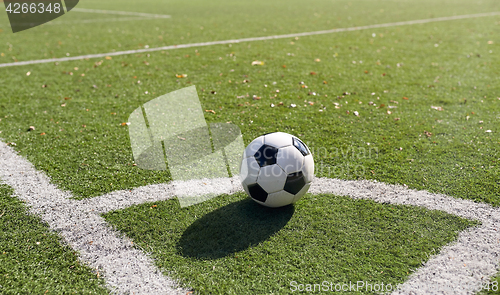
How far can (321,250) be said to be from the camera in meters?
3.02

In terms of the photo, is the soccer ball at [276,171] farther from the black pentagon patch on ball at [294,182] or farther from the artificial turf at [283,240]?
the artificial turf at [283,240]

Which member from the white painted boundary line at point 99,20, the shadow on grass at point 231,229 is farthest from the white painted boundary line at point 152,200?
the white painted boundary line at point 99,20

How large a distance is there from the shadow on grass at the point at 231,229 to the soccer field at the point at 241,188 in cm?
2

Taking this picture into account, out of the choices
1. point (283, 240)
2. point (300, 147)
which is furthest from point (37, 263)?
point (300, 147)

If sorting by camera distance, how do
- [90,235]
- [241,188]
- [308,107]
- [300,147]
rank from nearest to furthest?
[90,235] → [300,147] → [241,188] → [308,107]

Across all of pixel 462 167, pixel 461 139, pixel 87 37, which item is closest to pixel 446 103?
pixel 461 139

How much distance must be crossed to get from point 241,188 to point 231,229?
28.9 inches

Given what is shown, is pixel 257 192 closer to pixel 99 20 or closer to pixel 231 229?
pixel 231 229

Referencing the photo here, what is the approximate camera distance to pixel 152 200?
368cm

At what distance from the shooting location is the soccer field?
2.84 meters

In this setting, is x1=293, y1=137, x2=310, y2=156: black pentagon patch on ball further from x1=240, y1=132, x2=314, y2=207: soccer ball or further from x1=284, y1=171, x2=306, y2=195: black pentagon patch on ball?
x1=284, y1=171, x2=306, y2=195: black pentagon patch on ball

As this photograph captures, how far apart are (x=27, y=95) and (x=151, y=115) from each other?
241 centimetres

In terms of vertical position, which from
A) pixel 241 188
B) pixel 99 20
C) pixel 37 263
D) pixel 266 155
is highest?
pixel 266 155

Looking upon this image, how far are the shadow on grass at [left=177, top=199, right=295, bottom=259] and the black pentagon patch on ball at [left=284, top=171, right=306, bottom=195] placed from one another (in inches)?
11.5
